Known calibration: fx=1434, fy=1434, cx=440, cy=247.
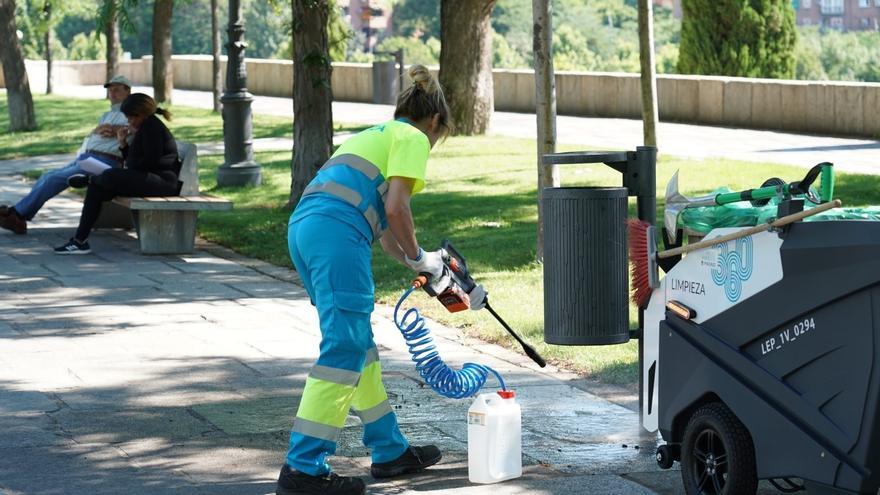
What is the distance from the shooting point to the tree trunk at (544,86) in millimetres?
10273

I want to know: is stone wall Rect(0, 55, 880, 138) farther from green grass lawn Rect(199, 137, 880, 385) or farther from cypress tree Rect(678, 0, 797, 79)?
green grass lawn Rect(199, 137, 880, 385)

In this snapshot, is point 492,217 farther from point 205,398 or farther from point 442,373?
point 442,373

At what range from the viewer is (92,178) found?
1166 cm

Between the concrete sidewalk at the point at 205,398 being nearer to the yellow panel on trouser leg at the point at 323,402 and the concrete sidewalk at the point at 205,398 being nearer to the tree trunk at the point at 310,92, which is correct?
the yellow panel on trouser leg at the point at 323,402

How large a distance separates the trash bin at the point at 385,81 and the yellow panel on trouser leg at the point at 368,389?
2481 centimetres

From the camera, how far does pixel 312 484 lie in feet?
17.1

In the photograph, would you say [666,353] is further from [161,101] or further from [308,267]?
[161,101]

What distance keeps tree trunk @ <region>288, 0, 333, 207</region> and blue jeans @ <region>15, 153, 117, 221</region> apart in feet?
6.33

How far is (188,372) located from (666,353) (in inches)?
121

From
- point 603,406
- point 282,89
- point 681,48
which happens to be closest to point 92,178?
point 603,406

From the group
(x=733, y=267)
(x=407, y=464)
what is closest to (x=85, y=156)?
(x=407, y=464)

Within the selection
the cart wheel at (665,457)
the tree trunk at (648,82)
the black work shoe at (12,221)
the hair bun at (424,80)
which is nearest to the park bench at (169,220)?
the black work shoe at (12,221)

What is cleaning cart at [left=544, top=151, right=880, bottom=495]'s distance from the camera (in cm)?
431

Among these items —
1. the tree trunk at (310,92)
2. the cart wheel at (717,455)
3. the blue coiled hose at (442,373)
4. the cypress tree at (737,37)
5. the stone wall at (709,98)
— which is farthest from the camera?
the cypress tree at (737,37)
